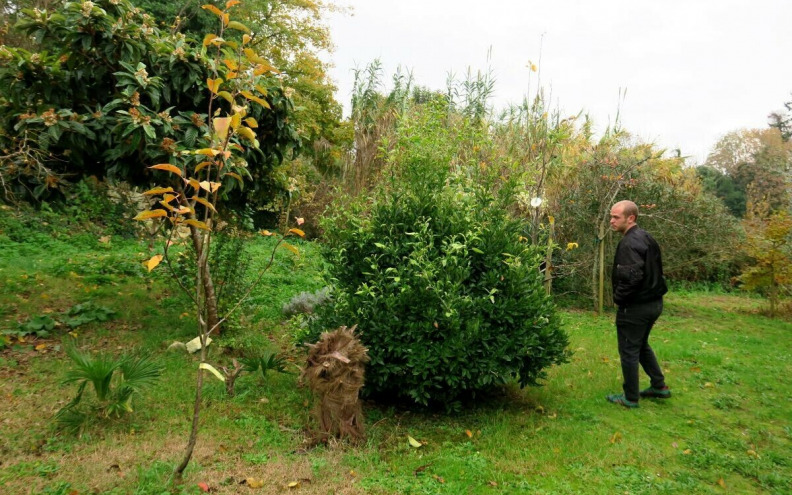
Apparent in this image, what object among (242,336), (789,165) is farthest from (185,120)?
(789,165)

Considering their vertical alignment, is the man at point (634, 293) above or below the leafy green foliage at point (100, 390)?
above

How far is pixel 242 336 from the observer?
5770 mm

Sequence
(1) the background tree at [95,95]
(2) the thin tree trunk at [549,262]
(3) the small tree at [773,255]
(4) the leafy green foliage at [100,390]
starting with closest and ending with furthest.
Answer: (4) the leafy green foliage at [100,390] → (1) the background tree at [95,95] → (2) the thin tree trunk at [549,262] → (3) the small tree at [773,255]

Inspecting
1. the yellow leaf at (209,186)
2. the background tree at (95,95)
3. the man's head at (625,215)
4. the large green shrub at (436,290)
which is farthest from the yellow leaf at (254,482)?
the man's head at (625,215)

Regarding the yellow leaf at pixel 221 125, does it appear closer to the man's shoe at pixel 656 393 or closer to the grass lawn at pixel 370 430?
the grass lawn at pixel 370 430

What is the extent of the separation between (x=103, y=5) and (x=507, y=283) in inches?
172

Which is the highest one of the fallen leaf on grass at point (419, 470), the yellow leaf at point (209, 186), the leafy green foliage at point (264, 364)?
the yellow leaf at point (209, 186)

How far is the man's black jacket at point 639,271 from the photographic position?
4613 mm

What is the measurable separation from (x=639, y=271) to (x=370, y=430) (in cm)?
277

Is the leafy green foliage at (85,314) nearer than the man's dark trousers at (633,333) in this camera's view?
No

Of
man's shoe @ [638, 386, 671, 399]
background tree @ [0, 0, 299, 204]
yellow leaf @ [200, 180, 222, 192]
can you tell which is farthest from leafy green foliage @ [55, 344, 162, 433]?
man's shoe @ [638, 386, 671, 399]

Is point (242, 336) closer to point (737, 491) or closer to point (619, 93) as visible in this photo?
point (737, 491)

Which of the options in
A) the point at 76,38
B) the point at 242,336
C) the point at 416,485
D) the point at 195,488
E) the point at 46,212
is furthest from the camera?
the point at 46,212

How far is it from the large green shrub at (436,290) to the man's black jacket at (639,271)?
79 centimetres
